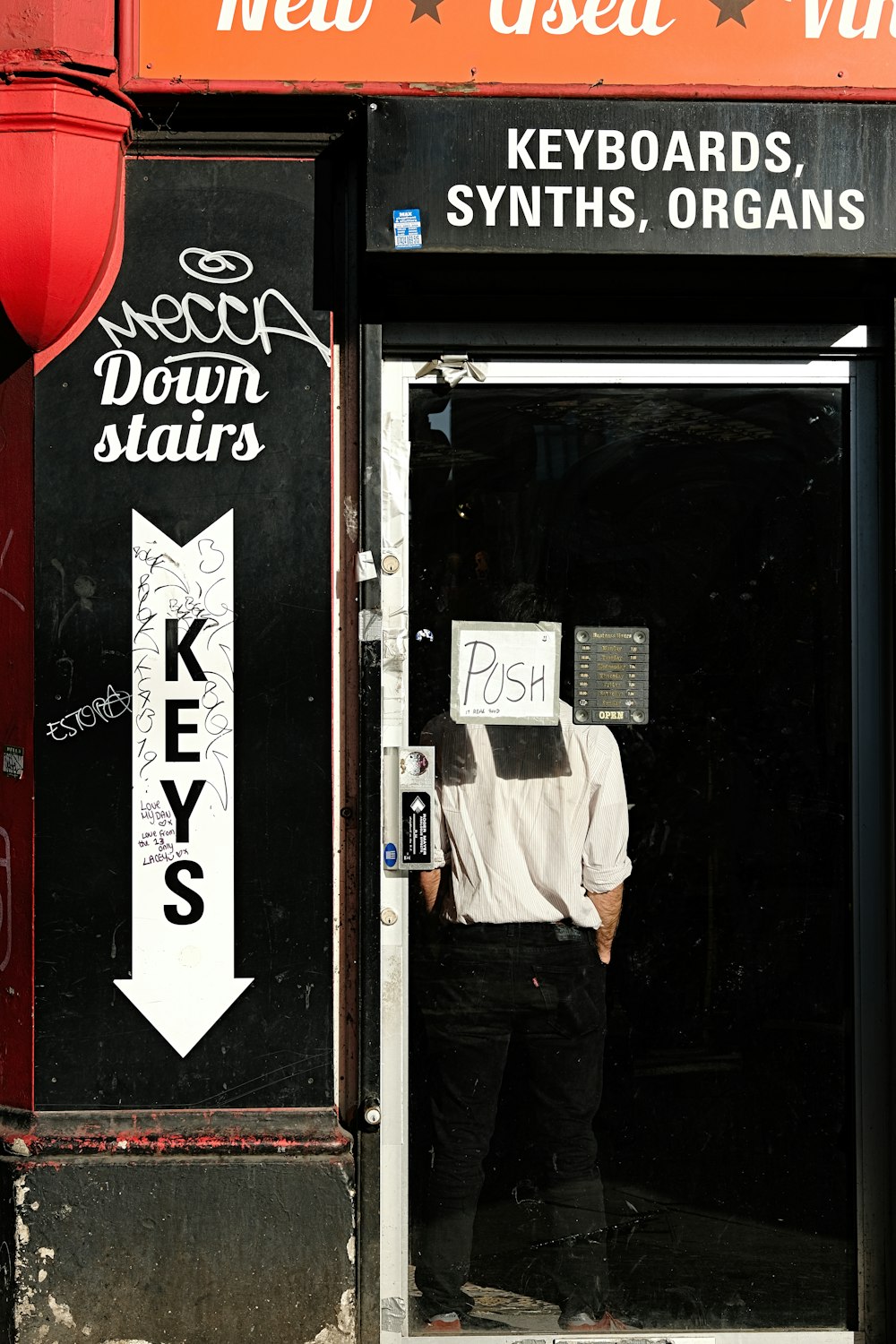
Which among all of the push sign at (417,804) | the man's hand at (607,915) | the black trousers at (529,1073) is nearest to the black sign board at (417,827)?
the push sign at (417,804)

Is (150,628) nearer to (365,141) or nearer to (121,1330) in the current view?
(365,141)

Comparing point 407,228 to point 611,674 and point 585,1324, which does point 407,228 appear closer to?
point 611,674

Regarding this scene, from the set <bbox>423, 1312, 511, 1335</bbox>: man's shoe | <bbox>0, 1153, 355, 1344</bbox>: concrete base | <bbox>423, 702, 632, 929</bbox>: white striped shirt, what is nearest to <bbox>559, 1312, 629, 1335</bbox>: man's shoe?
<bbox>423, 1312, 511, 1335</bbox>: man's shoe

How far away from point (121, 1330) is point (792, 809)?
2.50 metres

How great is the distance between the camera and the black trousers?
4.01 meters

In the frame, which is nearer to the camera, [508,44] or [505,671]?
[508,44]

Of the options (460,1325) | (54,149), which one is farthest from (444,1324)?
(54,149)

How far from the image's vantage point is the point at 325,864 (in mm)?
3938

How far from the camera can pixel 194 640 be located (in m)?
3.95

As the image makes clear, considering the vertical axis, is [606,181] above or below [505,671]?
above

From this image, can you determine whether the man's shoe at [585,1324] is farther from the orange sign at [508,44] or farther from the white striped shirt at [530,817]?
the orange sign at [508,44]

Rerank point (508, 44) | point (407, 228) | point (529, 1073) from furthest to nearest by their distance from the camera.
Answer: point (529, 1073) → point (508, 44) → point (407, 228)

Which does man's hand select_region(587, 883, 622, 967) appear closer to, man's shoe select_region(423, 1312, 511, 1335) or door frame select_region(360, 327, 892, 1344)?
door frame select_region(360, 327, 892, 1344)

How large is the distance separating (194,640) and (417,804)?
0.84 meters
